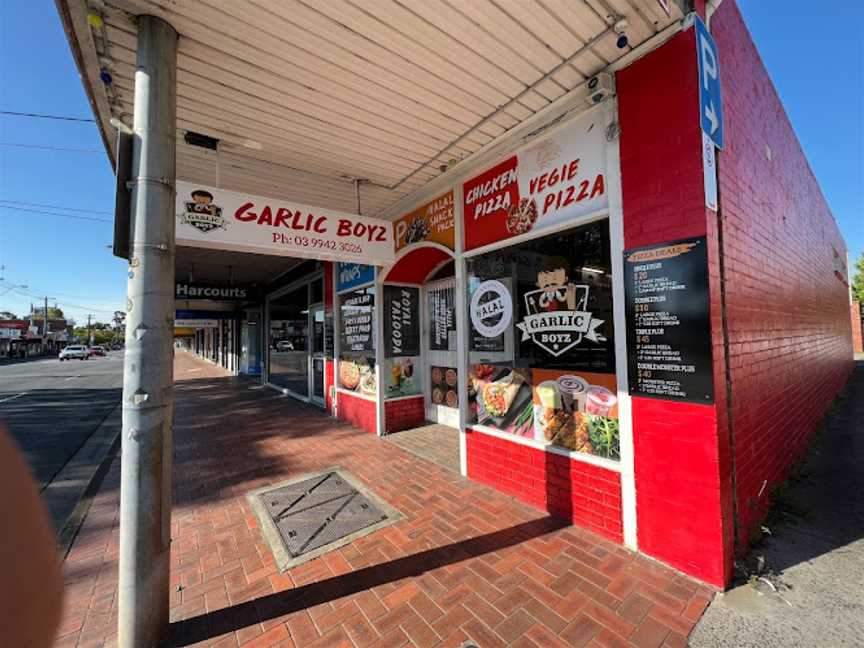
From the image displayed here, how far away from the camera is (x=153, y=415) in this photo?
75.9 inches

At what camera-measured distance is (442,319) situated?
6008mm

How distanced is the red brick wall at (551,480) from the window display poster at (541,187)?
2122 mm

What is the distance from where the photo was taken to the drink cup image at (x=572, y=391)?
121 inches

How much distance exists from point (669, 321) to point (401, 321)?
426 cm

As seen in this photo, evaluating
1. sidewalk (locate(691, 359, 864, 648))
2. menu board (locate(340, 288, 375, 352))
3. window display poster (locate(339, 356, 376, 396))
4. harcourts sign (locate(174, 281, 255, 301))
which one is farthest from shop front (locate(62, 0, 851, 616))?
harcourts sign (locate(174, 281, 255, 301))

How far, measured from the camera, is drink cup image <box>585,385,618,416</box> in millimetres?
2861

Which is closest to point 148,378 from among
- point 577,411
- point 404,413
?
point 577,411

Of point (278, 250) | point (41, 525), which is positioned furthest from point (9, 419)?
point (278, 250)

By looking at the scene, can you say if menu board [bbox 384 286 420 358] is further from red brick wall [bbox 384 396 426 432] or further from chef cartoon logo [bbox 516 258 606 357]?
chef cartoon logo [bbox 516 258 606 357]

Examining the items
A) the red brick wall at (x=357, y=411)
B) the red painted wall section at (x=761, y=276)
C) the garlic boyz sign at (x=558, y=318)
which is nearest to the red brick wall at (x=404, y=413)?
the red brick wall at (x=357, y=411)

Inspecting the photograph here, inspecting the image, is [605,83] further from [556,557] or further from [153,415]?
[153,415]

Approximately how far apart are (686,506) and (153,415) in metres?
3.30

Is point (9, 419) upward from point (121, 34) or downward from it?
downward

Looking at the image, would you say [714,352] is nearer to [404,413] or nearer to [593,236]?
[593,236]
